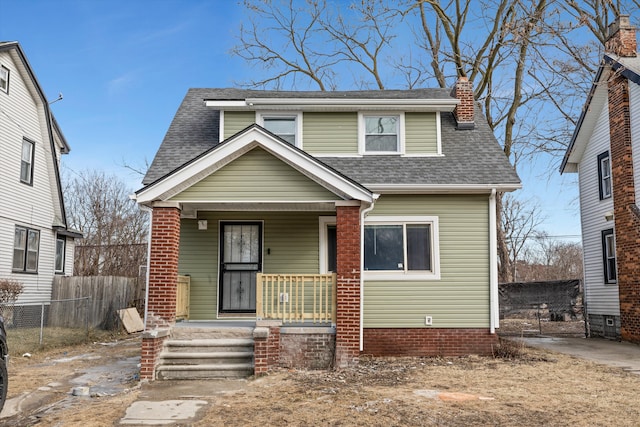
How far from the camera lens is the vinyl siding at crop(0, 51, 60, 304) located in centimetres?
1534

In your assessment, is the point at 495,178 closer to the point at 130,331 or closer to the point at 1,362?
the point at 1,362

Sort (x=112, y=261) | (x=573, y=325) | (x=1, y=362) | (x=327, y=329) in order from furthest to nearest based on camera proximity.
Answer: (x=112, y=261) → (x=573, y=325) → (x=327, y=329) → (x=1, y=362)

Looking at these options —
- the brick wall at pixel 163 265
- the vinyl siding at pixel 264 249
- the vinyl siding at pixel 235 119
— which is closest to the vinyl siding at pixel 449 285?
the vinyl siding at pixel 264 249

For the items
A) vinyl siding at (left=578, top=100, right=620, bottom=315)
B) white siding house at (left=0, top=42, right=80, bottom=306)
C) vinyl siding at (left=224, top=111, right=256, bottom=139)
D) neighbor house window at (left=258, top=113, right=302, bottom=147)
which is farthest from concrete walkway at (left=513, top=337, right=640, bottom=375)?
white siding house at (left=0, top=42, right=80, bottom=306)

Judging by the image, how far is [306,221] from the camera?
36.1 ft

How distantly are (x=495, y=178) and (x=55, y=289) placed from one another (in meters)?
14.8

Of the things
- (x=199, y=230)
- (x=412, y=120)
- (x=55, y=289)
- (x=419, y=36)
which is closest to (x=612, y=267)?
(x=412, y=120)

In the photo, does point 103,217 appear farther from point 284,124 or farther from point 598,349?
point 598,349

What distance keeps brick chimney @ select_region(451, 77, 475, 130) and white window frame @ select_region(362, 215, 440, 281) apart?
2.98 m

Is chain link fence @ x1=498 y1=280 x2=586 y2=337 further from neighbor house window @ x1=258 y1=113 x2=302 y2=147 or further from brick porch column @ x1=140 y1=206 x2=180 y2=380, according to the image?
brick porch column @ x1=140 y1=206 x2=180 y2=380

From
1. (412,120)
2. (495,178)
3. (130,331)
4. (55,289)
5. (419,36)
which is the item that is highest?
(419,36)

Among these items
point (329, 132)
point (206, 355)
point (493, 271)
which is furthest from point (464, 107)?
point (206, 355)

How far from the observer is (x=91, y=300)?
1611 centimetres

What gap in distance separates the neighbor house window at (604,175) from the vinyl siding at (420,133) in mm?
6464
